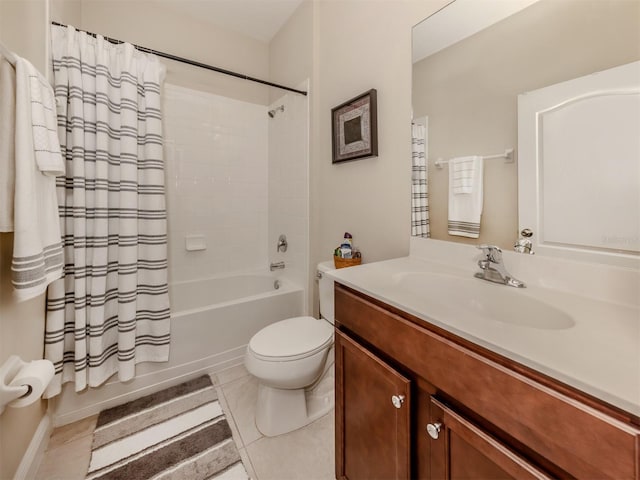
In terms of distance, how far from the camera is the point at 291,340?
135 cm

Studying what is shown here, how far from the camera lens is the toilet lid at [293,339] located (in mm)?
1261

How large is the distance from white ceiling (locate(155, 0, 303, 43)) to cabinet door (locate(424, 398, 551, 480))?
2.56 meters

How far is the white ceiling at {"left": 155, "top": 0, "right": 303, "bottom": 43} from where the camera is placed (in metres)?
1.98

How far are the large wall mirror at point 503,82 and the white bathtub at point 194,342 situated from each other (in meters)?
1.27

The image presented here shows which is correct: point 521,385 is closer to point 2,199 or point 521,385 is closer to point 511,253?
point 511,253

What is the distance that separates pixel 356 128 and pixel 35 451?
2126 mm

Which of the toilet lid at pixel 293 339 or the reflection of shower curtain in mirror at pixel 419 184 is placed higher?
the reflection of shower curtain in mirror at pixel 419 184

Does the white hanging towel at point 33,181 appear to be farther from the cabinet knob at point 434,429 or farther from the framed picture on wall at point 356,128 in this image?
the framed picture on wall at point 356,128

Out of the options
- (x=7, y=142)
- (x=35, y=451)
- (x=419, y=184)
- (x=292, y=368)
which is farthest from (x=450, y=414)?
(x=35, y=451)

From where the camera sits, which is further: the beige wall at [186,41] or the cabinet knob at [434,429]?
the beige wall at [186,41]

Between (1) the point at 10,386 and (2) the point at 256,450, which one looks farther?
(2) the point at 256,450

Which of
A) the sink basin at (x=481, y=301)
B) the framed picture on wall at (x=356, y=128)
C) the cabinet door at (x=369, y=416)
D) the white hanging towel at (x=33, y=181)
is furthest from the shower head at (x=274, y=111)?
the cabinet door at (x=369, y=416)

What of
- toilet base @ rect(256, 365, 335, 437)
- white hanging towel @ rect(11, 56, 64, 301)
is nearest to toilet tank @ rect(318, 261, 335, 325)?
toilet base @ rect(256, 365, 335, 437)

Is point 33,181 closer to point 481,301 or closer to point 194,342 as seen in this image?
point 194,342
